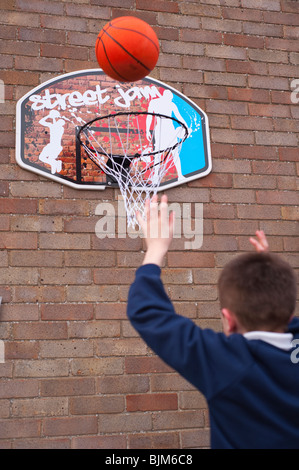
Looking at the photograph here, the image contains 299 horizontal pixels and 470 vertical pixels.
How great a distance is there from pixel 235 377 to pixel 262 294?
284 millimetres

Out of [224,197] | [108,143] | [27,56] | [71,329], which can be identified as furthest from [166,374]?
[27,56]

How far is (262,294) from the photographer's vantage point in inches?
64.0

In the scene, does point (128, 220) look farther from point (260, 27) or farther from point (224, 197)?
point (260, 27)

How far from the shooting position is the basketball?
293 centimetres

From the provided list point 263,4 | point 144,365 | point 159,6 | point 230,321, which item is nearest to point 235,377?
point 230,321

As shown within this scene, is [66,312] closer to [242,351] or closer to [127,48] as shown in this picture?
[127,48]

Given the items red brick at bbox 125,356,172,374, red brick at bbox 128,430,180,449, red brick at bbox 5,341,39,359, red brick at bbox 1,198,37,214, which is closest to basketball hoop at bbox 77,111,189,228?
red brick at bbox 1,198,37,214

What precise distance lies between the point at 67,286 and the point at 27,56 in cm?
177

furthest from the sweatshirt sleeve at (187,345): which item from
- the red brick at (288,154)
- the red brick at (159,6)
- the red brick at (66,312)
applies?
the red brick at (159,6)

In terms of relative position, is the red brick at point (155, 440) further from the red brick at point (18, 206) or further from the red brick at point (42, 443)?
the red brick at point (18, 206)

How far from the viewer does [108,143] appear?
3713mm

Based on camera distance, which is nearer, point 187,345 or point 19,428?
point 187,345

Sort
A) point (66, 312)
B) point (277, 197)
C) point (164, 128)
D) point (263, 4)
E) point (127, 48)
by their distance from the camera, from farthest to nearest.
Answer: point (263, 4) → point (277, 197) → point (164, 128) → point (66, 312) → point (127, 48)

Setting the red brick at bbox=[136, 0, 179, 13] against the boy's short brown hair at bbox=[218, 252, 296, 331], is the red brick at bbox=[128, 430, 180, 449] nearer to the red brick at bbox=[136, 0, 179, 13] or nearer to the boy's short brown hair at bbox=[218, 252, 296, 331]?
the boy's short brown hair at bbox=[218, 252, 296, 331]
